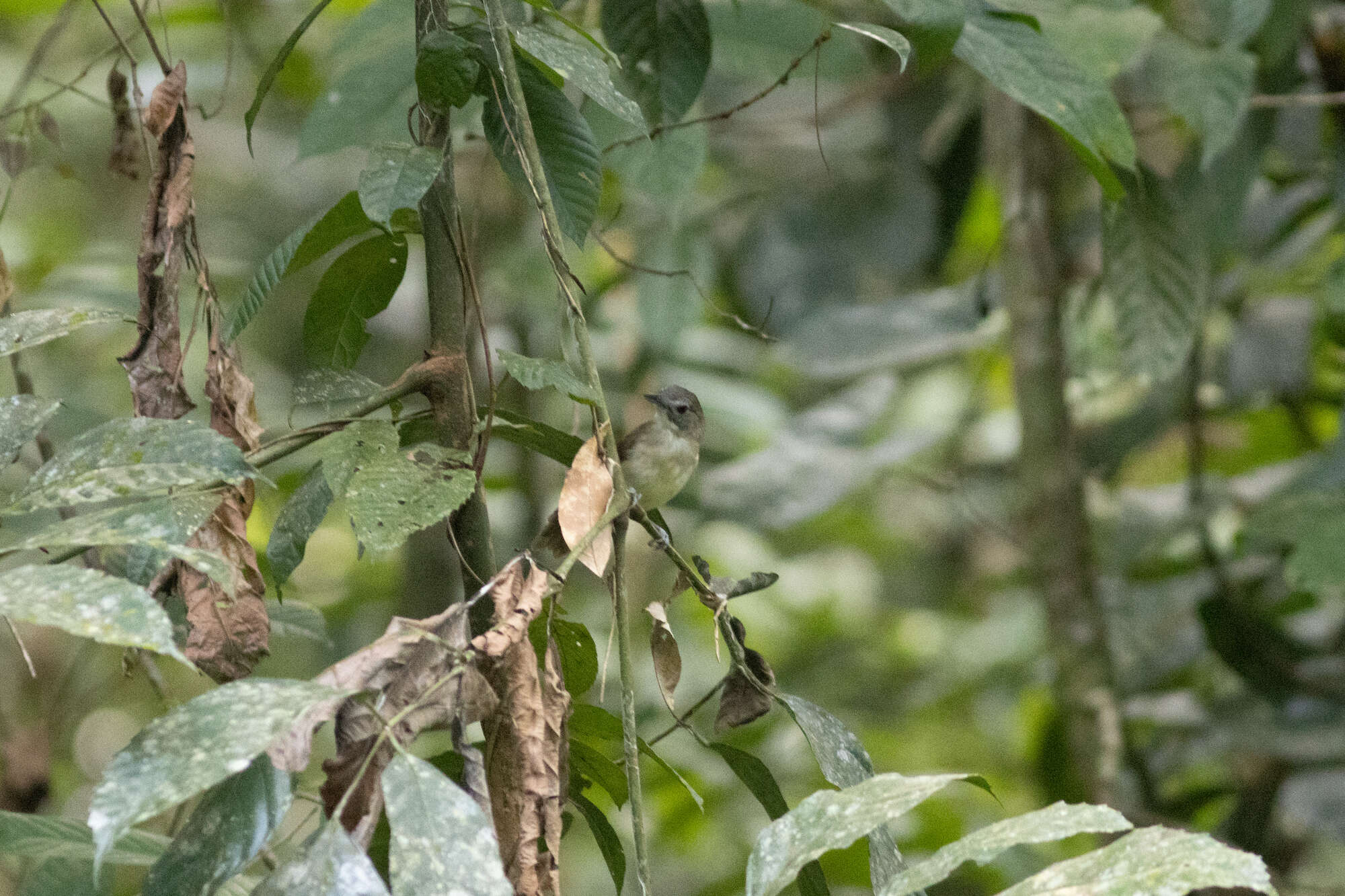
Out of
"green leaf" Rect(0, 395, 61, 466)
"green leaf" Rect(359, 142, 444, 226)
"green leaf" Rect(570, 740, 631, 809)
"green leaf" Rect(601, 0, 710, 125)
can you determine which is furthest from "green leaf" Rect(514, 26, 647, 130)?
"green leaf" Rect(570, 740, 631, 809)

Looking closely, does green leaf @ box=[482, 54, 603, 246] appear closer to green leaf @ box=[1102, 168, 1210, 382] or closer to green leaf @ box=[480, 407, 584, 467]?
green leaf @ box=[480, 407, 584, 467]

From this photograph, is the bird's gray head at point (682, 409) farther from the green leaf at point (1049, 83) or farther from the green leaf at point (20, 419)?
the green leaf at point (20, 419)

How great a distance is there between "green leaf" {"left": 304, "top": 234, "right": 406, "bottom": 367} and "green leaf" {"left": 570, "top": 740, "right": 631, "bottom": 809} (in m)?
0.48

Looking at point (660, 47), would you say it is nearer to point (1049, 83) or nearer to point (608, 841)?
point (1049, 83)

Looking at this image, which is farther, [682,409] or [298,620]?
[682,409]

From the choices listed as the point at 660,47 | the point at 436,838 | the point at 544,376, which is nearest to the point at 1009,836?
the point at 436,838

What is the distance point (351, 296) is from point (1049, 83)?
2.56 feet

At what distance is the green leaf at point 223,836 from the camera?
905mm

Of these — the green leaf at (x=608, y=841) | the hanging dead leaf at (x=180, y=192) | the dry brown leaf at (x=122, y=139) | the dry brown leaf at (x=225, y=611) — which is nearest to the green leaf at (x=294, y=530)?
the dry brown leaf at (x=225, y=611)

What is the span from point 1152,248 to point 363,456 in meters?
1.80

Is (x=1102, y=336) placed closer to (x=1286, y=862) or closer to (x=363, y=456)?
(x=1286, y=862)

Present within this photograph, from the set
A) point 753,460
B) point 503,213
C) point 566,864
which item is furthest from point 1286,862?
point 503,213

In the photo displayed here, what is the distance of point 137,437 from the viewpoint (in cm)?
99

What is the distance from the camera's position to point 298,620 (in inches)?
63.9
